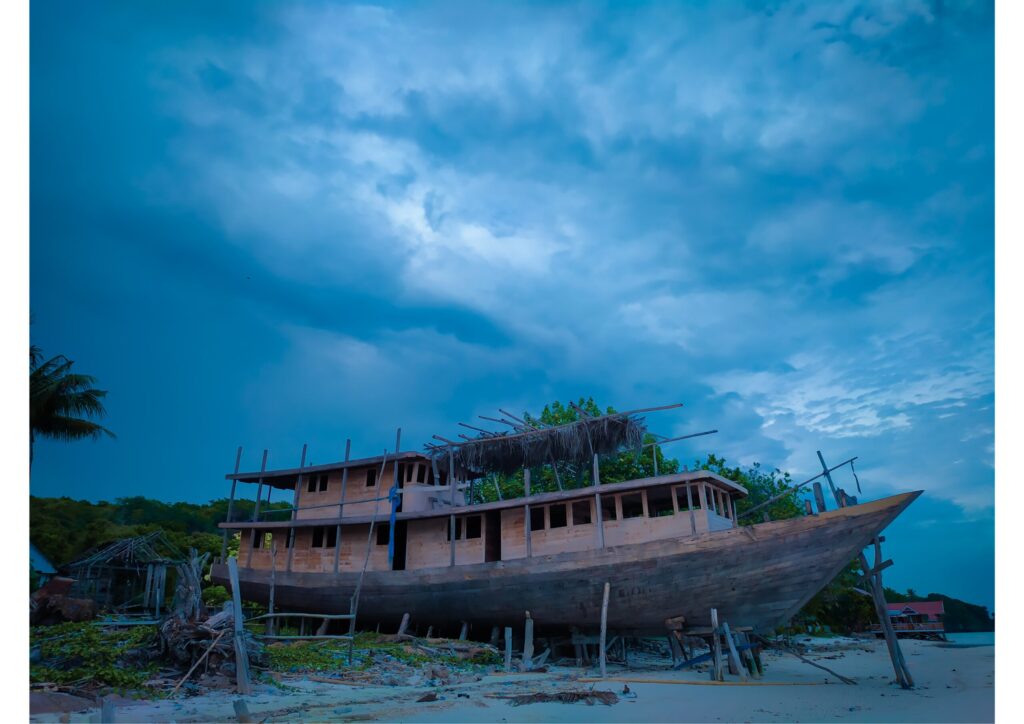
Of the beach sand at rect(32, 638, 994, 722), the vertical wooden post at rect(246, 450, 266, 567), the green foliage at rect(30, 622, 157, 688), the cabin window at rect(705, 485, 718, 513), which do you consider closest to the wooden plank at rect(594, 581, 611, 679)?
the beach sand at rect(32, 638, 994, 722)

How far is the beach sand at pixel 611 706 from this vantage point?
719cm

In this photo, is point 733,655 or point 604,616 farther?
point 604,616

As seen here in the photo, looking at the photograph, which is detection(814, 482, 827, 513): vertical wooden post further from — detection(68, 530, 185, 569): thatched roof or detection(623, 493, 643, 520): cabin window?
detection(68, 530, 185, 569): thatched roof

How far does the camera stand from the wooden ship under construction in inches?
470

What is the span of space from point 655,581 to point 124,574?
19.6m

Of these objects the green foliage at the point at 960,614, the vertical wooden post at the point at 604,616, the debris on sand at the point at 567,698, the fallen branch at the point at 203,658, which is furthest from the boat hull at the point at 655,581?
the green foliage at the point at 960,614

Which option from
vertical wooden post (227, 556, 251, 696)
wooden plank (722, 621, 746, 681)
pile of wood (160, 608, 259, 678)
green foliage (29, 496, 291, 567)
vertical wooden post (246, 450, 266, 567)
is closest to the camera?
vertical wooden post (227, 556, 251, 696)

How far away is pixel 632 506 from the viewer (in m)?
15.2

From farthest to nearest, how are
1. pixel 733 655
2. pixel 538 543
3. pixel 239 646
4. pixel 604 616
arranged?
pixel 538 543
pixel 604 616
pixel 733 655
pixel 239 646

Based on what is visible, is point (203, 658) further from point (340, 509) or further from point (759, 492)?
point (759, 492)

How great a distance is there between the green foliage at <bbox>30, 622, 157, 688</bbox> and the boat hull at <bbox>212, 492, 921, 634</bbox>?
667 centimetres

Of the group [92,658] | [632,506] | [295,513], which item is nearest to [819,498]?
[632,506]

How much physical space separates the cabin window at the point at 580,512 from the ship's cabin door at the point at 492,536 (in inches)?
79.0
